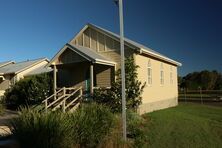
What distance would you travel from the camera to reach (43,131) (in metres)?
6.82

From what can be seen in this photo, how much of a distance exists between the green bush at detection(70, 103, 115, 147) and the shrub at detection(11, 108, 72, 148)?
1.72 ft

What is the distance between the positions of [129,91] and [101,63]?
2551mm

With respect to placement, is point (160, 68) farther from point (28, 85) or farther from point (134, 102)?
point (28, 85)

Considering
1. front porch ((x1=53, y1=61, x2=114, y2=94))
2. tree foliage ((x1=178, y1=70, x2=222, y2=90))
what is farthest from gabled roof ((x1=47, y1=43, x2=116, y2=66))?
tree foliage ((x1=178, y1=70, x2=222, y2=90))

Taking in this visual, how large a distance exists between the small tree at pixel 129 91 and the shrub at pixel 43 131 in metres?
8.35

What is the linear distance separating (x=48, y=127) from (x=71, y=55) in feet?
36.4

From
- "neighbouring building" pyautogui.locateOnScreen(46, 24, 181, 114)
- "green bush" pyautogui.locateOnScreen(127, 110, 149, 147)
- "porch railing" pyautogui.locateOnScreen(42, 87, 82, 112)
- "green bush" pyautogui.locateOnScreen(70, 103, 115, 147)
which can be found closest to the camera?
"green bush" pyautogui.locateOnScreen(70, 103, 115, 147)

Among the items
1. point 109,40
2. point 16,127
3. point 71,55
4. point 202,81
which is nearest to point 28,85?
point 71,55

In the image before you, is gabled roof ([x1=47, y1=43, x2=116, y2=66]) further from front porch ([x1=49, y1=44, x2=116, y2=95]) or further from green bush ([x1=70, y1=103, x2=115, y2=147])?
green bush ([x1=70, y1=103, x2=115, y2=147])

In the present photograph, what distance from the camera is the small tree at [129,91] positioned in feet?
51.9

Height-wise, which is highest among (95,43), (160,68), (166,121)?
(95,43)

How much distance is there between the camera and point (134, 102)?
16.1 metres

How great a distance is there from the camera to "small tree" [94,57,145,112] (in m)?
15.8

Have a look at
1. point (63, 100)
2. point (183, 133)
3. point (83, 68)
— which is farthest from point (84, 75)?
point (183, 133)
